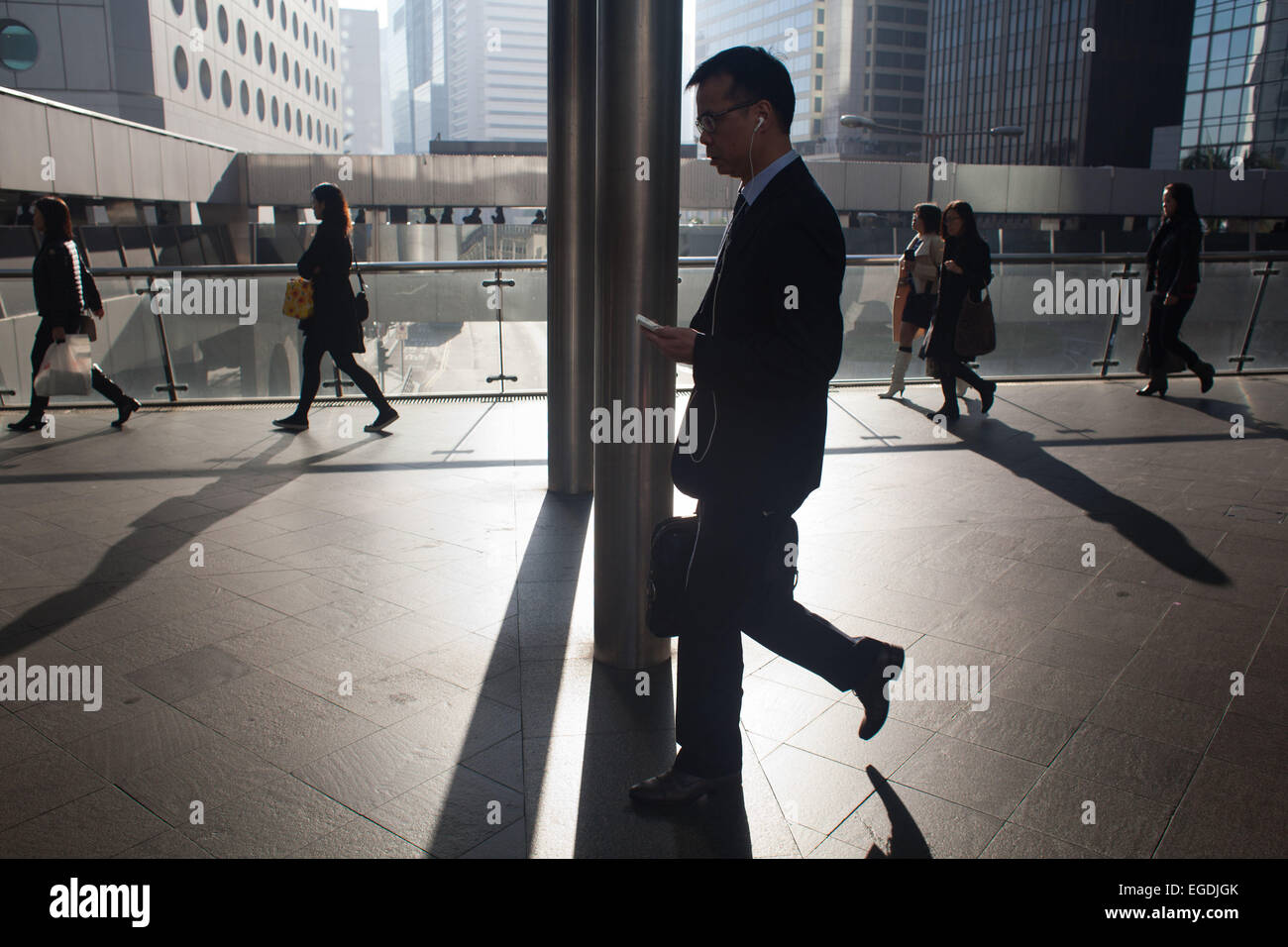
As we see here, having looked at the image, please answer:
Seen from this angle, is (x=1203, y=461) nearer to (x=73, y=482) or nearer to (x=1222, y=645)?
(x=1222, y=645)

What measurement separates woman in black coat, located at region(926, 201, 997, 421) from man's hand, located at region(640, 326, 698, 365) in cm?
633

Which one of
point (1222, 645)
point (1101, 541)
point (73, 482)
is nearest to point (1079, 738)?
point (1222, 645)

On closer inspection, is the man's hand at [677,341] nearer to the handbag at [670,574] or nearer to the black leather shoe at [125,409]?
the handbag at [670,574]

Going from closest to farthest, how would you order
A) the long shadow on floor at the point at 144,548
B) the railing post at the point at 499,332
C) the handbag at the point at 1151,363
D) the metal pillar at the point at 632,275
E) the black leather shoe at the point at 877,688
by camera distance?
the black leather shoe at the point at 877,688
the metal pillar at the point at 632,275
the long shadow on floor at the point at 144,548
the handbag at the point at 1151,363
the railing post at the point at 499,332

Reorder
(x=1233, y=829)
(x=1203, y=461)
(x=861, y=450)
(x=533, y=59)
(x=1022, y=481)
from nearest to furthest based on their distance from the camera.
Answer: (x=1233, y=829) < (x=1022, y=481) < (x=1203, y=461) < (x=861, y=450) < (x=533, y=59)

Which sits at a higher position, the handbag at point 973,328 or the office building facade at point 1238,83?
the office building facade at point 1238,83

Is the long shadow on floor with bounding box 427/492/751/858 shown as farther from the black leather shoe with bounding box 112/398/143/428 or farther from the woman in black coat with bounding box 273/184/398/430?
the black leather shoe with bounding box 112/398/143/428

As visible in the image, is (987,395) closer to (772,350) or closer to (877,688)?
(877,688)

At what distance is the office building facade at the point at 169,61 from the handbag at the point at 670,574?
4261cm

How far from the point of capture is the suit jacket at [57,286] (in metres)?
7.95

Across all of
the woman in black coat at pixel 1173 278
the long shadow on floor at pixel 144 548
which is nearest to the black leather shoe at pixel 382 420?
the long shadow on floor at pixel 144 548

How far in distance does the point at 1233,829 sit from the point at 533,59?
663 feet

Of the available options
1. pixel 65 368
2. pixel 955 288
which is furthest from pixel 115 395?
pixel 955 288
